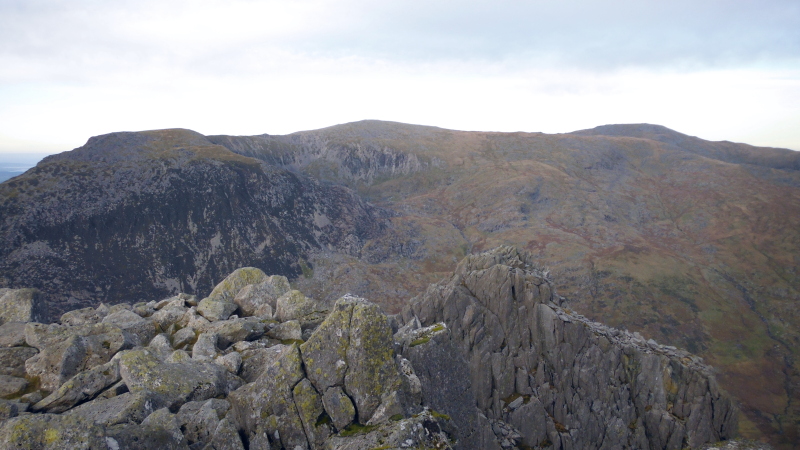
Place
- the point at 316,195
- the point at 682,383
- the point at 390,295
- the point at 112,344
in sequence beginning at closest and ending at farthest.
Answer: the point at 112,344 → the point at 682,383 → the point at 390,295 → the point at 316,195

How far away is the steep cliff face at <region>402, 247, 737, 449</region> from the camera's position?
4588 cm

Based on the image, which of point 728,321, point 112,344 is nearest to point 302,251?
point 112,344

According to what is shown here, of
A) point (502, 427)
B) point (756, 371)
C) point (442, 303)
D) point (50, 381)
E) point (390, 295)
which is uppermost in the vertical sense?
point (50, 381)

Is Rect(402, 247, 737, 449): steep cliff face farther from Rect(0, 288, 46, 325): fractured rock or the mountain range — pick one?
the mountain range

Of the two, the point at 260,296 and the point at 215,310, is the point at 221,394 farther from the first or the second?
the point at 260,296

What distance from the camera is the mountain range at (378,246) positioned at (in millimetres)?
99562

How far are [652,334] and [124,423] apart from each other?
416 feet

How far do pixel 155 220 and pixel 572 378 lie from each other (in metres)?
121

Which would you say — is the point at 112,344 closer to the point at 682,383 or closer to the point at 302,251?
the point at 682,383

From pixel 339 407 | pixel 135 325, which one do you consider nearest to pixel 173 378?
pixel 339 407

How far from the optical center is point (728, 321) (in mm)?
116625

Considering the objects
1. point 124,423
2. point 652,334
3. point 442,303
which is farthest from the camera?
point 652,334

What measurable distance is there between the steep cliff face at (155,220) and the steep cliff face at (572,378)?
288ft

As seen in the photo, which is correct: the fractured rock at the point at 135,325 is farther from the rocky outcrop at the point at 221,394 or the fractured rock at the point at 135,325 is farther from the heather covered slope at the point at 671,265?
the heather covered slope at the point at 671,265
